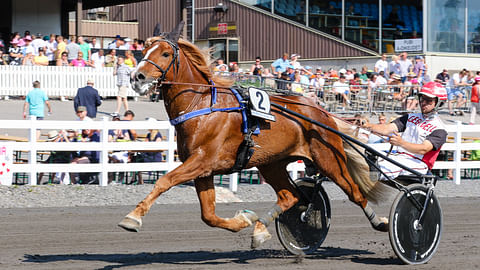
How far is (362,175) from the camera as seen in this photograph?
734 centimetres

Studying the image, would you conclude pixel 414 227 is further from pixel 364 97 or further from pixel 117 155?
pixel 364 97

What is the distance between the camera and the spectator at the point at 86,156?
1245cm

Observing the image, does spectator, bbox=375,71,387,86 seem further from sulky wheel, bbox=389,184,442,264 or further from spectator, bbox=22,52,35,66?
sulky wheel, bbox=389,184,442,264

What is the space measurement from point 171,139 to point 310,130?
5.72 metres

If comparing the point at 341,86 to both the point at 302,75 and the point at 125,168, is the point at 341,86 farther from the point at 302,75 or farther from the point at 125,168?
the point at 125,168

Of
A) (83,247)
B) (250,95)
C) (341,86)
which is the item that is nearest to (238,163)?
(250,95)

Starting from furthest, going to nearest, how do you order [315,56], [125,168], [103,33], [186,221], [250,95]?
[103,33] < [315,56] < [125,168] < [186,221] < [250,95]

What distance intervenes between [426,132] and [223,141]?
6.23 feet

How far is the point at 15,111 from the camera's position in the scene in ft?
65.2

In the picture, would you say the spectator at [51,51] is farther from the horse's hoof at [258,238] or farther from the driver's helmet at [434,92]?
the driver's helmet at [434,92]

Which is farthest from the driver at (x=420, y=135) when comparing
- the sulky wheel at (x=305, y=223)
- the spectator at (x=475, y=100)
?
the spectator at (x=475, y=100)

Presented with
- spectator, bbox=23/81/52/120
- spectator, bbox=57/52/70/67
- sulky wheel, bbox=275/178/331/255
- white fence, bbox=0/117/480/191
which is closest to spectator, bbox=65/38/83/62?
spectator, bbox=57/52/70/67

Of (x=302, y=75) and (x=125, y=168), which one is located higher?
(x=302, y=75)

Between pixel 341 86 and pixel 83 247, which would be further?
pixel 341 86
